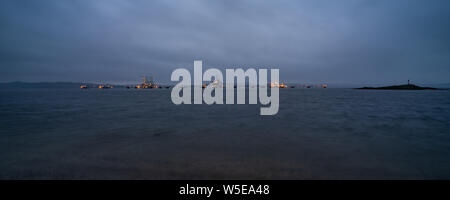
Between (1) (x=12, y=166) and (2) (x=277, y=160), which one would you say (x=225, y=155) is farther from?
(1) (x=12, y=166)

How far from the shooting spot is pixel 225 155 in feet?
20.8
